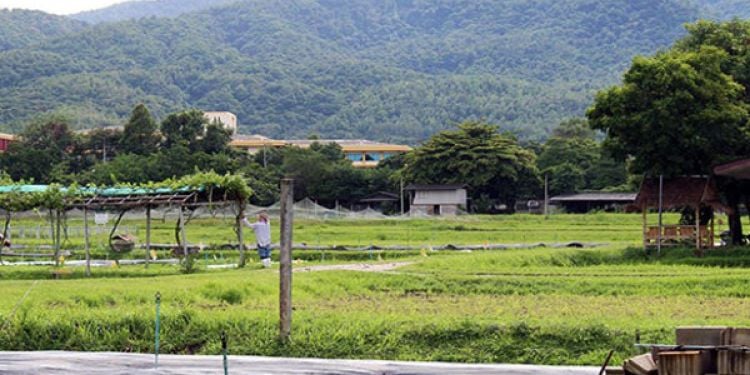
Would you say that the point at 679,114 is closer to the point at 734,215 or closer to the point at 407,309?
the point at 734,215

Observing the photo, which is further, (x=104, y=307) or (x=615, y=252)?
(x=615, y=252)

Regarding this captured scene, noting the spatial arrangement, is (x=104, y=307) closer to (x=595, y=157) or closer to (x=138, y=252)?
(x=138, y=252)

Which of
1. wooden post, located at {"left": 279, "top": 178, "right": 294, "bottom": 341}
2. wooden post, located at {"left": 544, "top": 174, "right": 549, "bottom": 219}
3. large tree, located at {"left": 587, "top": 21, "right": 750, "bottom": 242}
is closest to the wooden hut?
large tree, located at {"left": 587, "top": 21, "right": 750, "bottom": 242}

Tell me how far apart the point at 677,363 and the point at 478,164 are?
68827 millimetres

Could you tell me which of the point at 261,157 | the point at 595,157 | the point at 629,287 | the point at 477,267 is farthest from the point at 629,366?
the point at 261,157

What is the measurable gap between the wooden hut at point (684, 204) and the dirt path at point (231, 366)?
22540 mm

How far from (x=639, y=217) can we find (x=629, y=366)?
55.2 metres

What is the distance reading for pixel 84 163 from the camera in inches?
3511

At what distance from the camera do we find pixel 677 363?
10500 millimetres

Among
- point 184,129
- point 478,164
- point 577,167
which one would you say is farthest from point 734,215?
point 184,129

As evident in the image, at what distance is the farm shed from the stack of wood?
231 ft

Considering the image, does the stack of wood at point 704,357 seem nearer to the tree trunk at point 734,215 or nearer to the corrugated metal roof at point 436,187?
the tree trunk at point 734,215

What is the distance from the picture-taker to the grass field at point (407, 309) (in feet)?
56.2

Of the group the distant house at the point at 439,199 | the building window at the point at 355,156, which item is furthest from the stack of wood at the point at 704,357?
the building window at the point at 355,156
